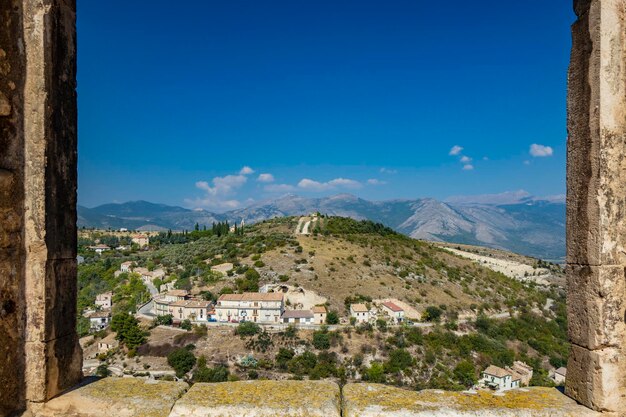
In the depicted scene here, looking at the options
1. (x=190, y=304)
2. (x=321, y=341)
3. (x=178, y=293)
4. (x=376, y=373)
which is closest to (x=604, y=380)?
(x=376, y=373)

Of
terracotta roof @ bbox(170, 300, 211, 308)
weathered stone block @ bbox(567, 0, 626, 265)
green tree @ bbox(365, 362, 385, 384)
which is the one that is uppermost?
weathered stone block @ bbox(567, 0, 626, 265)

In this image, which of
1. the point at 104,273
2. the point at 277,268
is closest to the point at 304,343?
the point at 277,268

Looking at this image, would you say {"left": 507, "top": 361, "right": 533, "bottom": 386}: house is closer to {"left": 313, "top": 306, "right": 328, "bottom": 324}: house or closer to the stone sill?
{"left": 313, "top": 306, "right": 328, "bottom": 324}: house

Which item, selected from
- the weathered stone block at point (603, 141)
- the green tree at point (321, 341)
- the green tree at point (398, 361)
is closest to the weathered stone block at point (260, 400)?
the weathered stone block at point (603, 141)

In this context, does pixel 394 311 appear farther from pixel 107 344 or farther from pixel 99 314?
pixel 99 314

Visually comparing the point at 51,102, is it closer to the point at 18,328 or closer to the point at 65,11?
the point at 65,11

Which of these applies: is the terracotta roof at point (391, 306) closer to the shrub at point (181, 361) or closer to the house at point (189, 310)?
the house at point (189, 310)

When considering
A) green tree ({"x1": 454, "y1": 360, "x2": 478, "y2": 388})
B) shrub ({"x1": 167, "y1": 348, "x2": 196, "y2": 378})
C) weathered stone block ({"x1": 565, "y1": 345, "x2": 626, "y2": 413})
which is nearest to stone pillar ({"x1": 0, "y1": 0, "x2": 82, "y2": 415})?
weathered stone block ({"x1": 565, "y1": 345, "x2": 626, "y2": 413})

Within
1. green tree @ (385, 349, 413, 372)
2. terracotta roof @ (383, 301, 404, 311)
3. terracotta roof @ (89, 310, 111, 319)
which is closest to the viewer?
green tree @ (385, 349, 413, 372)
